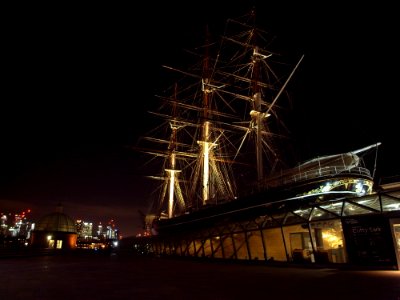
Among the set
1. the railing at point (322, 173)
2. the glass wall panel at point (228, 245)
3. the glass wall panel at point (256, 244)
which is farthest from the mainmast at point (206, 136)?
the railing at point (322, 173)

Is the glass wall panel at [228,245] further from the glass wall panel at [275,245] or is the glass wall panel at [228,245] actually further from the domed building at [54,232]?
the domed building at [54,232]

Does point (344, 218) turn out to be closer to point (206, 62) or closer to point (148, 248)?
point (206, 62)

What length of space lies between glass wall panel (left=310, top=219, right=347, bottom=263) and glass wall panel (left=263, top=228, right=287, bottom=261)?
3.08m

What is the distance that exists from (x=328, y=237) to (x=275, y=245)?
12.9ft

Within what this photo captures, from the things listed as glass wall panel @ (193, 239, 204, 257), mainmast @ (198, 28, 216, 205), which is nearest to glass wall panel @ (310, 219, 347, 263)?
glass wall panel @ (193, 239, 204, 257)

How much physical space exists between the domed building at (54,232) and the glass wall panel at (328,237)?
4724cm

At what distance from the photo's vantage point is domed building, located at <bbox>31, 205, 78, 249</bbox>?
51500 millimetres

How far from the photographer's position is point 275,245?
2106 centimetres

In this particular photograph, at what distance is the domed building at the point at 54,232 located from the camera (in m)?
51.5

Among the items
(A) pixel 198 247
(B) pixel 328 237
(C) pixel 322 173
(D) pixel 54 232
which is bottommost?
(A) pixel 198 247

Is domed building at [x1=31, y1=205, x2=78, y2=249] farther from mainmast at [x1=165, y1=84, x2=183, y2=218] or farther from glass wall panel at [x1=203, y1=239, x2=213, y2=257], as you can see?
glass wall panel at [x1=203, y1=239, x2=213, y2=257]

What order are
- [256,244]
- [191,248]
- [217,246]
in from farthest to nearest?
[191,248], [217,246], [256,244]

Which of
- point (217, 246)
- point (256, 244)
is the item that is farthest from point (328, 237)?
point (217, 246)

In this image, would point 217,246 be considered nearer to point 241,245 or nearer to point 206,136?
point 241,245
